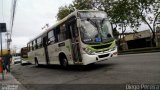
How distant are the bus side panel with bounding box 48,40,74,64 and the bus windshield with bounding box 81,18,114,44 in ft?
5.33

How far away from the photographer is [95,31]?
1487 cm

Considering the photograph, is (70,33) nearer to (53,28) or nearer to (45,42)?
(53,28)

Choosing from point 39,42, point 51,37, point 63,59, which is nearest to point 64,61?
point 63,59

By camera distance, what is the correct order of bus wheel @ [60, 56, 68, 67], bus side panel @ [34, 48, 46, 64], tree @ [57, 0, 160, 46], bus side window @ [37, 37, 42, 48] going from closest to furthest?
Result: bus wheel @ [60, 56, 68, 67], bus side panel @ [34, 48, 46, 64], bus side window @ [37, 37, 42, 48], tree @ [57, 0, 160, 46]

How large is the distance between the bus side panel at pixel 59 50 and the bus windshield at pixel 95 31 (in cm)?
162

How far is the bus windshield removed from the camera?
14.6m

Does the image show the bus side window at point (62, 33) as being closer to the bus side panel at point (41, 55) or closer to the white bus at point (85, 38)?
the white bus at point (85, 38)

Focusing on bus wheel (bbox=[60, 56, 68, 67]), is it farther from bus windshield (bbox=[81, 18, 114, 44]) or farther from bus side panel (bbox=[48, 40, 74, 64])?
bus windshield (bbox=[81, 18, 114, 44])

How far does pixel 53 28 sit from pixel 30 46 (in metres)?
11.1

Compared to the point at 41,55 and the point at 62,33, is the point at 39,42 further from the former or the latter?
the point at 62,33

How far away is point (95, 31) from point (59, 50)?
377cm

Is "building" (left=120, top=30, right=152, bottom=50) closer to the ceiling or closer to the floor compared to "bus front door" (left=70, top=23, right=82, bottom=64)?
closer to the ceiling

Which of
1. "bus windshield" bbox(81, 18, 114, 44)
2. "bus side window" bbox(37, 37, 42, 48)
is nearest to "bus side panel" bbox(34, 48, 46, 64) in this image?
"bus side window" bbox(37, 37, 42, 48)

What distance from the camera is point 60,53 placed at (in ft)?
58.3
